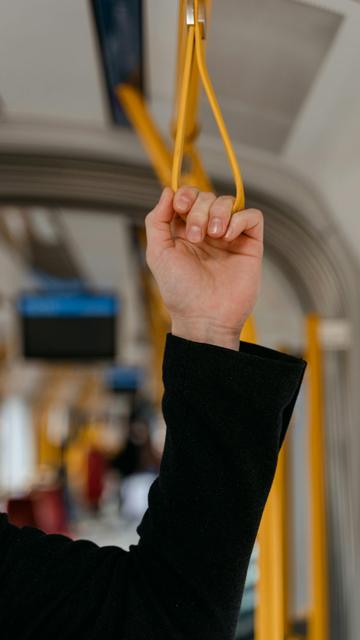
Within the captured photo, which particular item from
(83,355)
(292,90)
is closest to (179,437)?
(292,90)

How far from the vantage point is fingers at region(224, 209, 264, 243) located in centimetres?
118

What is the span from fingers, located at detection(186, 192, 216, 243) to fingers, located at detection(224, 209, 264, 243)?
4cm

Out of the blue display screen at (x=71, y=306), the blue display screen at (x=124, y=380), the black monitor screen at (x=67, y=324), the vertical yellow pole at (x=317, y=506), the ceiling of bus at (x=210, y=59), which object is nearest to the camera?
the ceiling of bus at (x=210, y=59)

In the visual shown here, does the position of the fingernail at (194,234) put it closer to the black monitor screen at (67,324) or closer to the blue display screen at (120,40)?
the blue display screen at (120,40)

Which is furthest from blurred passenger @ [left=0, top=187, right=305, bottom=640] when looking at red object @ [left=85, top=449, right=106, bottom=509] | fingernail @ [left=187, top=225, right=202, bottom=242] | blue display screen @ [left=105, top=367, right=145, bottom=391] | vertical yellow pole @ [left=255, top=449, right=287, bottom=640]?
red object @ [left=85, top=449, right=106, bottom=509]

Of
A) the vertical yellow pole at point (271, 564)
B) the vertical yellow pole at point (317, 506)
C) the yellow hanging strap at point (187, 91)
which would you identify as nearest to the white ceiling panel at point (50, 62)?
the yellow hanging strap at point (187, 91)

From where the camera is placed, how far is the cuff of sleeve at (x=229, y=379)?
118 cm

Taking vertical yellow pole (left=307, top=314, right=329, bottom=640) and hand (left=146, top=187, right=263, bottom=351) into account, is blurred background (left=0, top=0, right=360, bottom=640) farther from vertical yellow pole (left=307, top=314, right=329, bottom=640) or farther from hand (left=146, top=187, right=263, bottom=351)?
hand (left=146, top=187, right=263, bottom=351)

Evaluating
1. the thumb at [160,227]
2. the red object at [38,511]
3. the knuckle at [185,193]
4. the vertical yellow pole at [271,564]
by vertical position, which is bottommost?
the vertical yellow pole at [271,564]

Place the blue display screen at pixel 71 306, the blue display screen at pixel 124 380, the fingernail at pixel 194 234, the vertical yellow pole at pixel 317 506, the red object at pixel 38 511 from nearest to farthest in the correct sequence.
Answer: the fingernail at pixel 194 234
the vertical yellow pole at pixel 317 506
the blue display screen at pixel 71 306
the red object at pixel 38 511
the blue display screen at pixel 124 380

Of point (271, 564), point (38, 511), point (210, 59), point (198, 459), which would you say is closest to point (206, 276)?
point (198, 459)

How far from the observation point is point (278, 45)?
2.22 meters

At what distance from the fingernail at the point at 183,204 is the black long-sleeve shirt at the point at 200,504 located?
188 millimetres

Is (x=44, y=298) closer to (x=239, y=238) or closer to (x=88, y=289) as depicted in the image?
(x=88, y=289)
